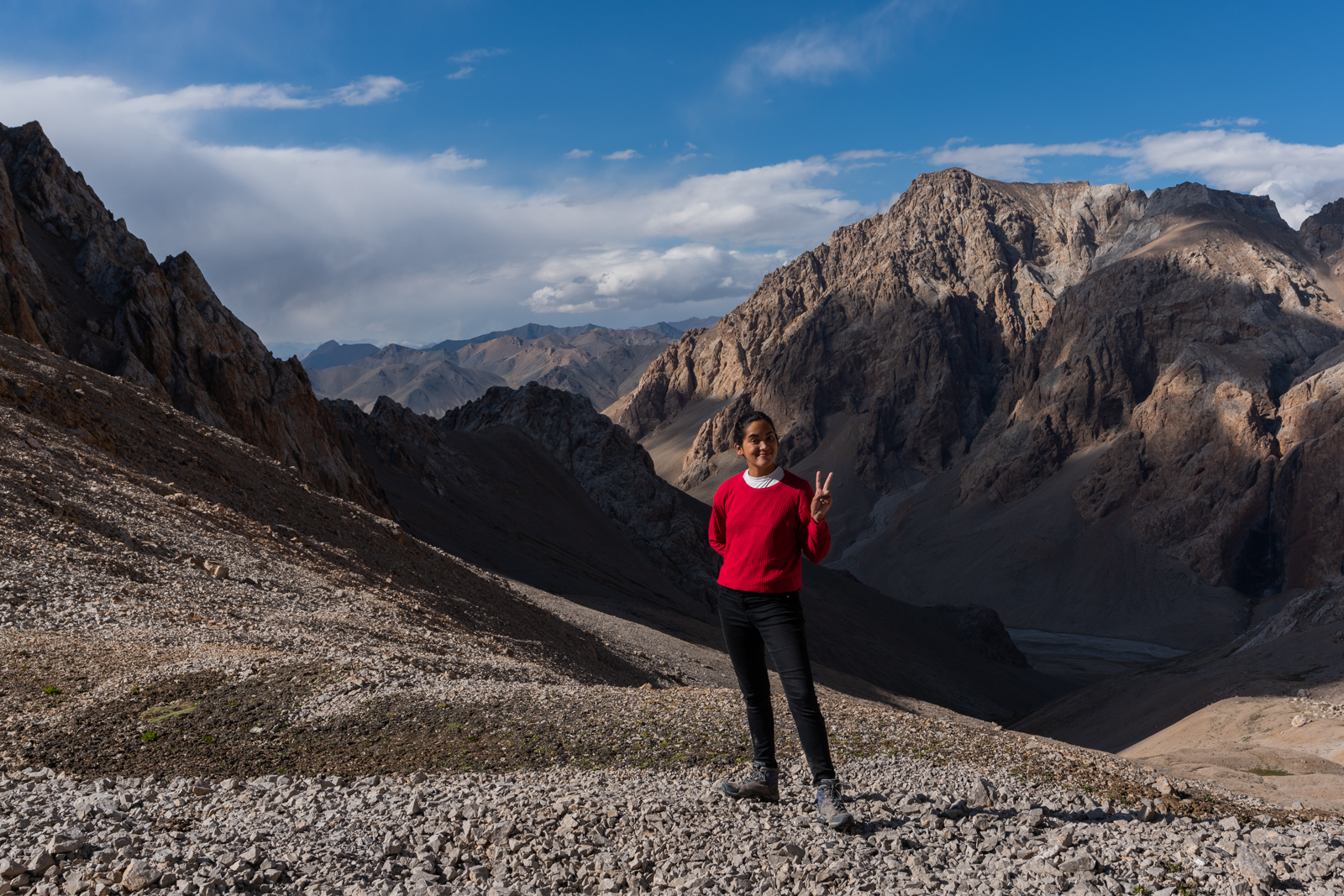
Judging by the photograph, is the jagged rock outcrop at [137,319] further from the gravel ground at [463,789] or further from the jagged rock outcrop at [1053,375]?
the jagged rock outcrop at [1053,375]

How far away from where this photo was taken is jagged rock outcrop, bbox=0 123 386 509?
2930 cm

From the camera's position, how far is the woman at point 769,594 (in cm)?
596

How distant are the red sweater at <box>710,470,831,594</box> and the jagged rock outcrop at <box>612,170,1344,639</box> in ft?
338

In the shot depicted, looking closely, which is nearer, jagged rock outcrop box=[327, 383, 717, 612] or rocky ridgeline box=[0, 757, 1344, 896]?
rocky ridgeline box=[0, 757, 1344, 896]

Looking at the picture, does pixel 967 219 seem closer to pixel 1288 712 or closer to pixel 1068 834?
pixel 1288 712

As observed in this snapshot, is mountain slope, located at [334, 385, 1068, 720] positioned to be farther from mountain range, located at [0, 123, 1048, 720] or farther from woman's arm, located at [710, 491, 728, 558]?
woman's arm, located at [710, 491, 728, 558]

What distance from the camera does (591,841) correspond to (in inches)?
212

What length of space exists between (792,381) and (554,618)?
137992 millimetres

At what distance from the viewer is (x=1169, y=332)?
381 ft

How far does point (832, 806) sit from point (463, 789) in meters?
2.59

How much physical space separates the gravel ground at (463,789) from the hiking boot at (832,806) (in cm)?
9

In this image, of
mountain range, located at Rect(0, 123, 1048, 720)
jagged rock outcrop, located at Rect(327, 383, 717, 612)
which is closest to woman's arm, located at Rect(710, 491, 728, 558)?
mountain range, located at Rect(0, 123, 1048, 720)

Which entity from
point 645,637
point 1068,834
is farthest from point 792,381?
point 1068,834

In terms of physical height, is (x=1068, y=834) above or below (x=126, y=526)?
below
